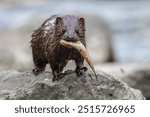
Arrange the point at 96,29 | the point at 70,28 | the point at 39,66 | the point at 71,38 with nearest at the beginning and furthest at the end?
the point at 71,38 → the point at 70,28 → the point at 39,66 → the point at 96,29

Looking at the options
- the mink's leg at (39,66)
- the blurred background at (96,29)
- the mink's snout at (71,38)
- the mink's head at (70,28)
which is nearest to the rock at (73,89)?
the mink's leg at (39,66)

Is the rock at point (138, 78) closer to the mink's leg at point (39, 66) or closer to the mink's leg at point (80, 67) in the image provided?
the mink's leg at point (39, 66)

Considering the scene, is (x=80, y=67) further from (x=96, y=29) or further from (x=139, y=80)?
(x=96, y=29)

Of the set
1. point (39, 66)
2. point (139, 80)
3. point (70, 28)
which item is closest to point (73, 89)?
point (70, 28)

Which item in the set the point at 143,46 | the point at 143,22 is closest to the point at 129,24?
the point at 143,22

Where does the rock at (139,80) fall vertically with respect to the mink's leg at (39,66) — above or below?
below

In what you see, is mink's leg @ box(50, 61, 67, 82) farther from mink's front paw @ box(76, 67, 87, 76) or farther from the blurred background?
the blurred background

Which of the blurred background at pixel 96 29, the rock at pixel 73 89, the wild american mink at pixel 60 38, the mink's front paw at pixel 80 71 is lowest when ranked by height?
the blurred background at pixel 96 29
